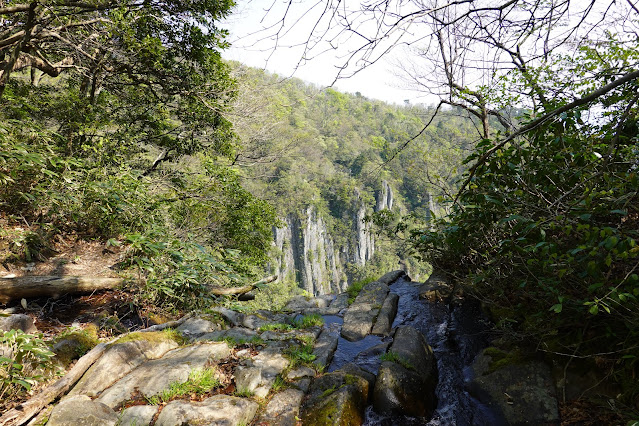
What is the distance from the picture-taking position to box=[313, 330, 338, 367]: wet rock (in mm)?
4344

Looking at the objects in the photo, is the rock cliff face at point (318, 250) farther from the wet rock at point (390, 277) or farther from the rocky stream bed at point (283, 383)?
the rocky stream bed at point (283, 383)

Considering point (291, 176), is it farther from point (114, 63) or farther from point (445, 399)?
point (445, 399)

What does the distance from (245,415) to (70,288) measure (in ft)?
10.7

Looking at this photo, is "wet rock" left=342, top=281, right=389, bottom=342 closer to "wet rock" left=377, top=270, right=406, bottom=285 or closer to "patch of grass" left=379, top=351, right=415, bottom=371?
"wet rock" left=377, top=270, right=406, bottom=285

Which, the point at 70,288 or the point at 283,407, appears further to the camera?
the point at 70,288

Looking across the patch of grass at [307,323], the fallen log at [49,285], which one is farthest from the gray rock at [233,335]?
the fallen log at [49,285]

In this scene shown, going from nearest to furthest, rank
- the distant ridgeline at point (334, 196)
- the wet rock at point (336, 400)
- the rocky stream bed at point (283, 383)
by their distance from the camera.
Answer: the rocky stream bed at point (283, 383) < the wet rock at point (336, 400) < the distant ridgeline at point (334, 196)

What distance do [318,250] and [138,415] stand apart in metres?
53.6

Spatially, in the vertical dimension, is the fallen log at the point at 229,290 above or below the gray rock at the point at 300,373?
A: above

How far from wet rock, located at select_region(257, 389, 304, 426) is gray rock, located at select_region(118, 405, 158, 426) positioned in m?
0.95

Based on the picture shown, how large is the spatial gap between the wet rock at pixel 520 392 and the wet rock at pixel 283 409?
2.25 meters

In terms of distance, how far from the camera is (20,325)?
3.20 metres

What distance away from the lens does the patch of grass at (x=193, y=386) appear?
112 inches

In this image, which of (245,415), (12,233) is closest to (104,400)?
(245,415)
